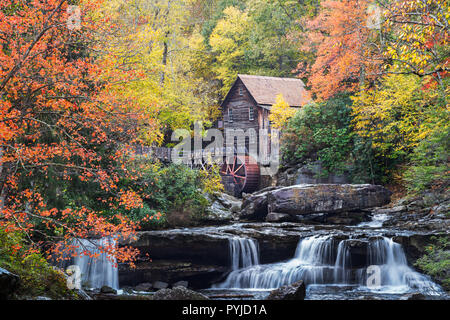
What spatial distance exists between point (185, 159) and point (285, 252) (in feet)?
53.3

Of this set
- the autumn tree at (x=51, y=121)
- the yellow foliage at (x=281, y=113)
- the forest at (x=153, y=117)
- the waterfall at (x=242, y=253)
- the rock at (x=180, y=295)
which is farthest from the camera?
the yellow foliage at (x=281, y=113)

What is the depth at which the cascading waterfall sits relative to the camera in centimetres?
1101

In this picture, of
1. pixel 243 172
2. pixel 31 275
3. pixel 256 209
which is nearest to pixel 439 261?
pixel 31 275

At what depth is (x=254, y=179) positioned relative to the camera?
27.4 meters

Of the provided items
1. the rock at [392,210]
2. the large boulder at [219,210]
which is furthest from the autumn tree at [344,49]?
the large boulder at [219,210]

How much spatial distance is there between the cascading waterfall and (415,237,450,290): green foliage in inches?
30.0

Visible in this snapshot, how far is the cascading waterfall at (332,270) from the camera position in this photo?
11008 mm

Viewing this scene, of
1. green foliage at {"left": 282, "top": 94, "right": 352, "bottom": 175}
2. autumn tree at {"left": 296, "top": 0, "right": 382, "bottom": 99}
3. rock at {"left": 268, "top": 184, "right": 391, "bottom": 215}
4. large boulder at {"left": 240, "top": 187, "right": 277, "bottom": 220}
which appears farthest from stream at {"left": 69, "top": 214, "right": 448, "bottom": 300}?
autumn tree at {"left": 296, "top": 0, "right": 382, "bottom": 99}

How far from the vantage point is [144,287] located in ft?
38.8

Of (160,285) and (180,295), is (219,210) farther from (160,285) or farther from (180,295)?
(180,295)

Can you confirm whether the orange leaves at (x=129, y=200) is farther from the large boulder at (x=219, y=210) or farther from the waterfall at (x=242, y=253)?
the large boulder at (x=219, y=210)

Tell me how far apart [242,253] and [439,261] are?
5622 mm

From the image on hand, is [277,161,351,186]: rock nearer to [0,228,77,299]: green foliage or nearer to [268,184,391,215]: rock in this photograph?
[268,184,391,215]: rock
